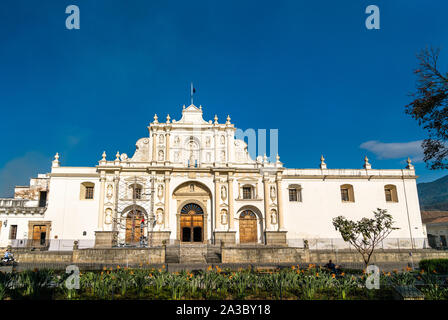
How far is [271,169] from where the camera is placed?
31.1 metres

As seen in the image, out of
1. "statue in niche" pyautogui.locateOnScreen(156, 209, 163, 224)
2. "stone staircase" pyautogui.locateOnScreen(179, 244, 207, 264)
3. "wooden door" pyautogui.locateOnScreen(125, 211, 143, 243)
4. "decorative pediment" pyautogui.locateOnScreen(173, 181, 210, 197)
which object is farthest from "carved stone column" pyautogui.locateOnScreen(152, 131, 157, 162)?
"stone staircase" pyautogui.locateOnScreen(179, 244, 207, 264)

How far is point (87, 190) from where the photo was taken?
30125mm

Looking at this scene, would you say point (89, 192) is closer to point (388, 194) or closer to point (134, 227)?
point (134, 227)

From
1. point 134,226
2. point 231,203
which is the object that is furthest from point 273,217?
point 134,226

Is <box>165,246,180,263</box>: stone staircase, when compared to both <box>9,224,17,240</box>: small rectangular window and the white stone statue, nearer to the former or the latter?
the white stone statue

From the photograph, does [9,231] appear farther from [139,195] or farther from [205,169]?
[205,169]

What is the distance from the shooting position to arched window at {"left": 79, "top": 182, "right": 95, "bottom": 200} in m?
29.5

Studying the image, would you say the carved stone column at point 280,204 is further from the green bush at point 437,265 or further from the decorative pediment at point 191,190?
the green bush at point 437,265

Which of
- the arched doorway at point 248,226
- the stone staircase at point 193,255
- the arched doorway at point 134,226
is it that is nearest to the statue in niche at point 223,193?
the arched doorway at point 248,226

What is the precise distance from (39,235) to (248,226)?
63.8 feet

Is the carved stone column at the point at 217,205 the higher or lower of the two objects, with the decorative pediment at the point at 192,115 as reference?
lower

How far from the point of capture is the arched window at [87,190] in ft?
96.9

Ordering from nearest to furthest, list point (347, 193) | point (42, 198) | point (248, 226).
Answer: point (248, 226) < point (347, 193) < point (42, 198)
